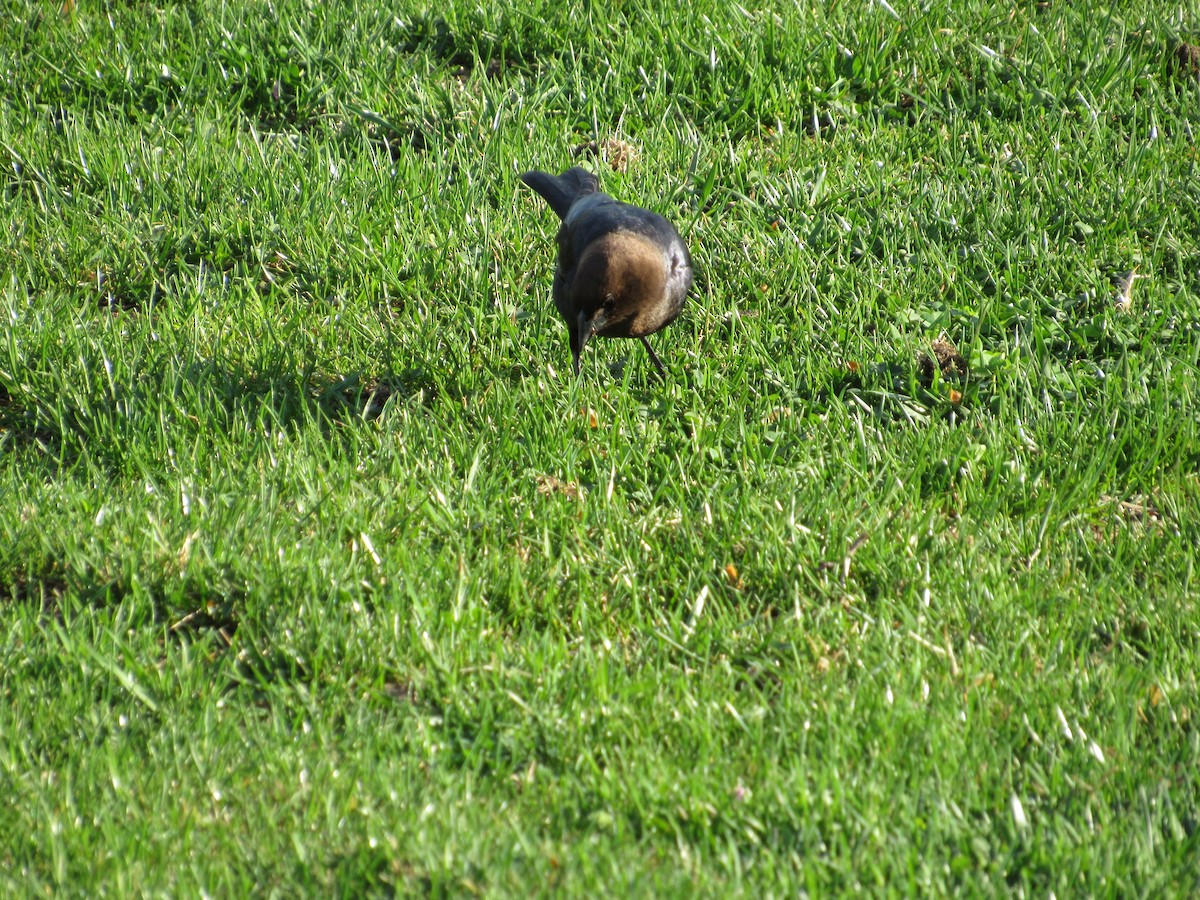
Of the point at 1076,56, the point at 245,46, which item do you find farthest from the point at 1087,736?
the point at 245,46

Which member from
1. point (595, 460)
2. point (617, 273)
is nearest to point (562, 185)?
point (617, 273)

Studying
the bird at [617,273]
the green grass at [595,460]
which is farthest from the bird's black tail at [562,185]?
the green grass at [595,460]

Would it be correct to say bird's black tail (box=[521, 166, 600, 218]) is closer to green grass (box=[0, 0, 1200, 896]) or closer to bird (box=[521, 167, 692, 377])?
bird (box=[521, 167, 692, 377])

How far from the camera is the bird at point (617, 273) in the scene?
3883 millimetres

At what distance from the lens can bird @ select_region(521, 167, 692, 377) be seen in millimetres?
3883

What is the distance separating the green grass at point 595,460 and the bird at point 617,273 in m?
0.20

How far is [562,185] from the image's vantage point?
4.62 m

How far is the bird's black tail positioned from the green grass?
0.24 m

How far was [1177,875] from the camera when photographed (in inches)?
88.9

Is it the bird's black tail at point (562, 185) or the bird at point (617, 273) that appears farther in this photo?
the bird's black tail at point (562, 185)

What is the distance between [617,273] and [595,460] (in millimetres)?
668

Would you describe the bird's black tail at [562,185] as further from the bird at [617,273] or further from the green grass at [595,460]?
the green grass at [595,460]

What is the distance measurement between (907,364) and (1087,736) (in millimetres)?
1680

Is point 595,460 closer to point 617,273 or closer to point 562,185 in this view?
point 617,273
